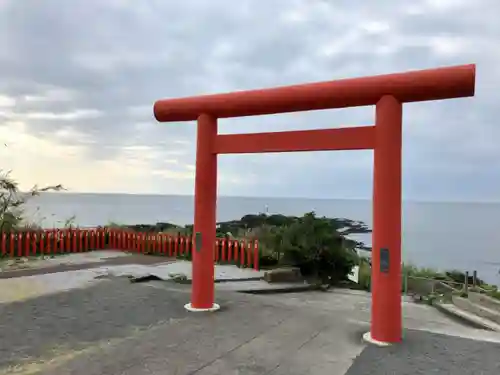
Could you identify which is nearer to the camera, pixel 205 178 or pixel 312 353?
pixel 312 353

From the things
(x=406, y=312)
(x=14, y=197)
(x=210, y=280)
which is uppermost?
(x=14, y=197)

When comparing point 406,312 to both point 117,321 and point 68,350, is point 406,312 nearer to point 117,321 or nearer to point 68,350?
point 117,321

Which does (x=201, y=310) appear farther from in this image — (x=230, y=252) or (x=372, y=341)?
(x=230, y=252)

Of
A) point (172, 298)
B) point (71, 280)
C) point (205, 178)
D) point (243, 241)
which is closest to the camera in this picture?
point (205, 178)

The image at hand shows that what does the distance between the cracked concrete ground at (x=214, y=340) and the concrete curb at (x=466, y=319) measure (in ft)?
1.08

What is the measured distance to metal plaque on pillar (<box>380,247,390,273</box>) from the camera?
6316mm

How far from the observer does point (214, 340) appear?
632 cm

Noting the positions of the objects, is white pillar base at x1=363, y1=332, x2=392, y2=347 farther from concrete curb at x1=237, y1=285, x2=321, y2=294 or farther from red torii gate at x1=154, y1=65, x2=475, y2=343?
concrete curb at x1=237, y1=285, x2=321, y2=294

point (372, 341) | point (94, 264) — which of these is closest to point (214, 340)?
point (372, 341)

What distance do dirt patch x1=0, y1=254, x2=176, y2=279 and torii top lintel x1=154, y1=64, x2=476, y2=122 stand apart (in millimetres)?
6121

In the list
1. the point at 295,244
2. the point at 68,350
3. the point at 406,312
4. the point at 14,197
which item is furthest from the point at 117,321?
the point at 14,197

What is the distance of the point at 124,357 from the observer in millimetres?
5602

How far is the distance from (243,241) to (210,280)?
5.92 metres

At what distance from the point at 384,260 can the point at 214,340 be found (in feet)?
8.48
